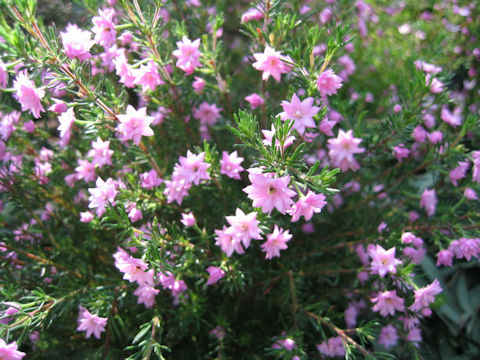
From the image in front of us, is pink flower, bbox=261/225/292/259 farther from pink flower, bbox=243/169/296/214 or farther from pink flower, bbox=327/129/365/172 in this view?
pink flower, bbox=327/129/365/172

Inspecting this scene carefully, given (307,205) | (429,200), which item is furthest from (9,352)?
(429,200)

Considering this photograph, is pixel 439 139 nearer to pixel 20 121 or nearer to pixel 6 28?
pixel 6 28

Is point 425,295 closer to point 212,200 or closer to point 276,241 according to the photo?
point 276,241

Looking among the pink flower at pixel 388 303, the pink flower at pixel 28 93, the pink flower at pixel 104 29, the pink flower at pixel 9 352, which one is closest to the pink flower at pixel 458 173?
the pink flower at pixel 388 303

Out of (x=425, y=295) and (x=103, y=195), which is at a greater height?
(x=103, y=195)

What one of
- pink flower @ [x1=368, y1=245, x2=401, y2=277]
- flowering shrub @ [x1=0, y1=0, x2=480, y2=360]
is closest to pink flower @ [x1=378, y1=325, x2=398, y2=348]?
flowering shrub @ [x1=0, y1=0, x2=480, y2=360]

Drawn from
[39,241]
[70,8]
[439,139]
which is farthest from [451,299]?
[70,8]
